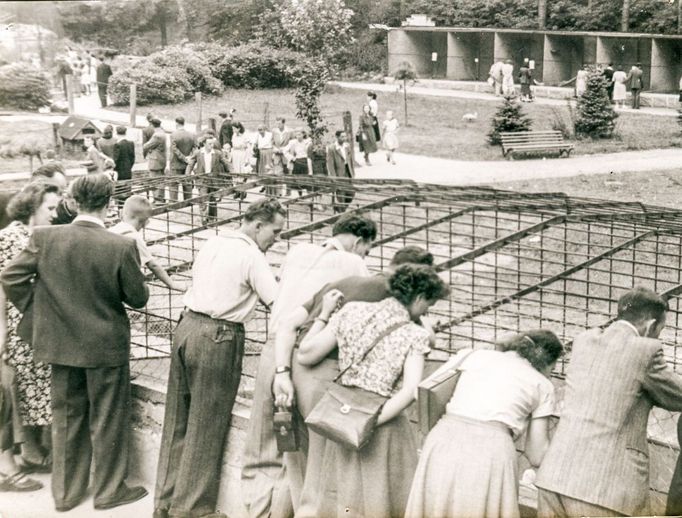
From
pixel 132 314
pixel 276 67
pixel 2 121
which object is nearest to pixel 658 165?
pixel 276 67

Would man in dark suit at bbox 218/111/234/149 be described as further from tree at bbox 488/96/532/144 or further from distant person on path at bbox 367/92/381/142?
tree at bbox 488/96/532/144

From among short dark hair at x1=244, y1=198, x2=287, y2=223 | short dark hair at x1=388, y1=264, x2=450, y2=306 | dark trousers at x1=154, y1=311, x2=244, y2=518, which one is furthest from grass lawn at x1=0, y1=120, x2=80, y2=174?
short dark hair at x1=388, y1=264, x2=450, y2=306

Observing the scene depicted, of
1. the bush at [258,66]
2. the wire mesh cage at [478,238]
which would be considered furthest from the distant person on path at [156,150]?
the wire mesh cage at [478,238]

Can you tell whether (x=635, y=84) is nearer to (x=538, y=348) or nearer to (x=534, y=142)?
(x=534, y=142)

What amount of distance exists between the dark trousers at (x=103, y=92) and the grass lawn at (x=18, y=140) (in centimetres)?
102

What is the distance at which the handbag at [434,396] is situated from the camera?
3.26 metres

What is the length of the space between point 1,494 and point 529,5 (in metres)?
6.47

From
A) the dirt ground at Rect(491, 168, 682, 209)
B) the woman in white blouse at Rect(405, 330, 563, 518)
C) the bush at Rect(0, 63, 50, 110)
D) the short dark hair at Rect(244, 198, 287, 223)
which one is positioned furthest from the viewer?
the dirt ground at Rect(491, 168, 682, 209)

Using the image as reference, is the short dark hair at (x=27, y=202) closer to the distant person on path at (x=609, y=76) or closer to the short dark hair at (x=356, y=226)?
the short dark hair at (x=356, y=226)

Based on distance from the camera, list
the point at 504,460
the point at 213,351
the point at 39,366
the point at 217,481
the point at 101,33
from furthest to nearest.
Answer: the point at 101,33, the point at 39,366, the point at 217,481, the point at 213,351, the point at 504,460

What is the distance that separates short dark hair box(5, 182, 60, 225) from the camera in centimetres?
457

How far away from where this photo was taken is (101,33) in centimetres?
732

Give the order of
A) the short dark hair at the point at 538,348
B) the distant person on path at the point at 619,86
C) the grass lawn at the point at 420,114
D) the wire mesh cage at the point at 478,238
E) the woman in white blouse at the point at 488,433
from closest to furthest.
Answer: the woman in white blouse at the point at 488,433, the short dark hair at the point at 538,348, the wire mesh cage at the point at 478,238, the distant person on path at the point at 619,86, the grass lawn at the point at 420,114

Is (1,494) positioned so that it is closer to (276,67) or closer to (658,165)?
(658,165)
